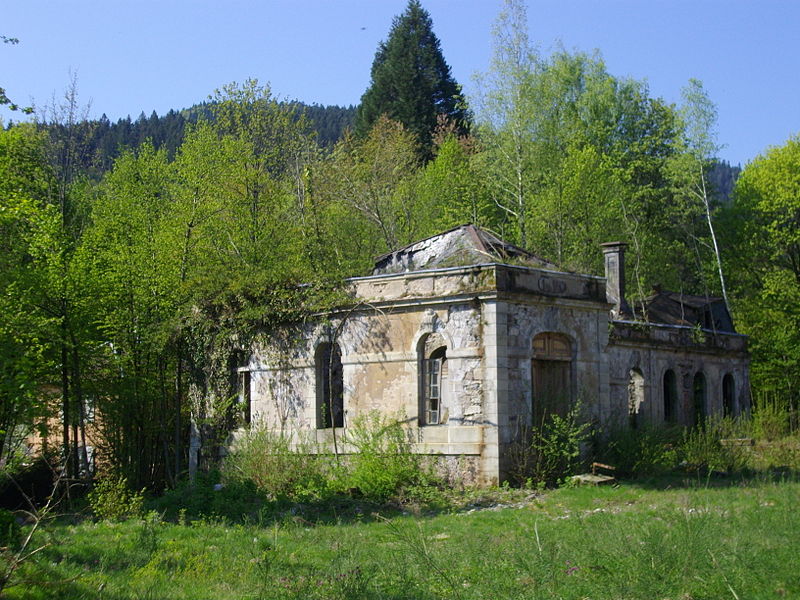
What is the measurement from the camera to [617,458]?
1984 centimetres

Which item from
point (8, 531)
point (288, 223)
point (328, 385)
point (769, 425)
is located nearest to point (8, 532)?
point (8, 531)

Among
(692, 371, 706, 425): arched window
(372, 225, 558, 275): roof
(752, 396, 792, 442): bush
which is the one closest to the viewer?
(372, 225, 558, 275): roof

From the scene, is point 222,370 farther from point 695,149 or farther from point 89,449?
point 695,149

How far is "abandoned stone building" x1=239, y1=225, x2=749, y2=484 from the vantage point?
18.8 meters

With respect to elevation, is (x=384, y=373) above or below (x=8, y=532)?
above

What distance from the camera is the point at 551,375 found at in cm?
2022

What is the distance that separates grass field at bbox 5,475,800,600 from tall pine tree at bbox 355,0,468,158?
43674 millimetres

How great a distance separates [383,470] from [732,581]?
9.99 metres

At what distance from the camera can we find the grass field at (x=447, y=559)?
29.9 ft

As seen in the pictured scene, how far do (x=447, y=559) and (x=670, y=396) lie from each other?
2084 centimetres

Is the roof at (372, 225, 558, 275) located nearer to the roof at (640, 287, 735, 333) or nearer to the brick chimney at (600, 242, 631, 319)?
the brick chimney at (600, 242, 631, 319)

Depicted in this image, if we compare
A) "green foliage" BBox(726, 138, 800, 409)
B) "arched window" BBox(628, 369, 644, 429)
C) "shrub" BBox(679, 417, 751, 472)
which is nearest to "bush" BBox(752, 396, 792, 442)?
"arched window" BBox(628, 369, 644, 429)

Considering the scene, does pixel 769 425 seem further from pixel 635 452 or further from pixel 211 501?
pixel 211 501

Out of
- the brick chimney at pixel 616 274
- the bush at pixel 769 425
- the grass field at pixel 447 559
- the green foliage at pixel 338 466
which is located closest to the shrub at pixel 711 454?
the bush at pixel 769 425
